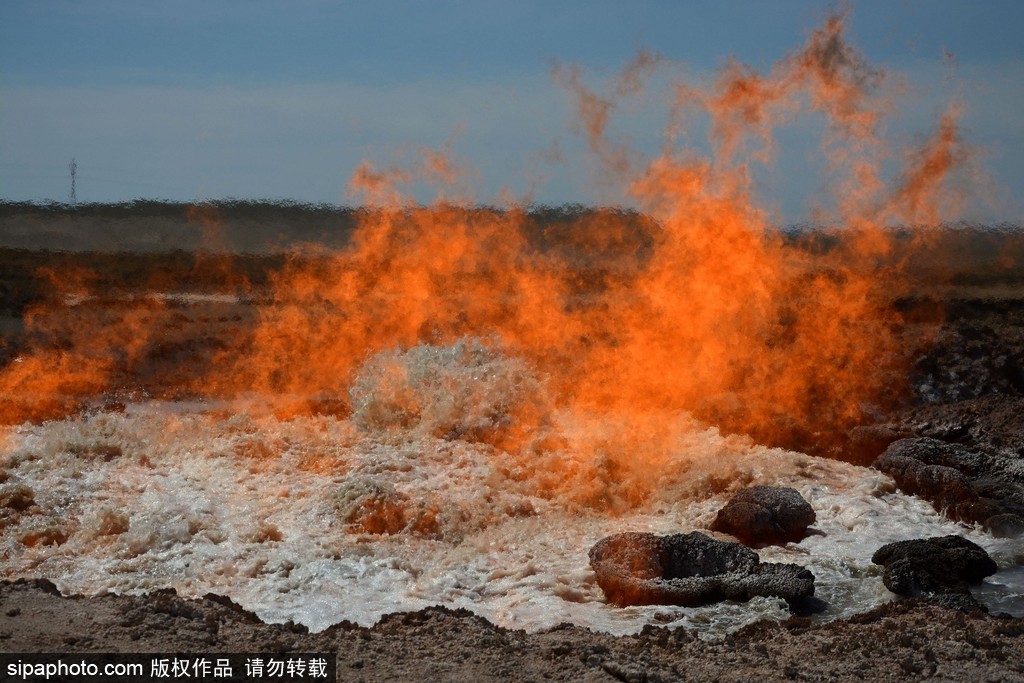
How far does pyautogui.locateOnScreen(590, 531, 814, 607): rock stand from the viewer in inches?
331

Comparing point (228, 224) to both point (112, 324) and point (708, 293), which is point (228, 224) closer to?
point (112, 324)

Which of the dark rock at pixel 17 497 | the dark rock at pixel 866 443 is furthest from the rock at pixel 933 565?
the dark rock at pixel 17 497

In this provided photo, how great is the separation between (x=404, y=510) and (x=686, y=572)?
3.01 meters

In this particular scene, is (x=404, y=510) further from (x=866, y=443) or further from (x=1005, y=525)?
(x=866, y=443)

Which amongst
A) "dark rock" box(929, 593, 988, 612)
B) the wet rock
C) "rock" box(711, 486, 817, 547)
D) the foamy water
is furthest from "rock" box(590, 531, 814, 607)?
the wet rock

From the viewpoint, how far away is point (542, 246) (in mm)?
28281

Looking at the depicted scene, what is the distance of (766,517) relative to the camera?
9992 mm

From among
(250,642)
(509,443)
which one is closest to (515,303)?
(509,443)

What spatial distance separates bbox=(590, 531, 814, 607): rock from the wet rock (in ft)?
10.6

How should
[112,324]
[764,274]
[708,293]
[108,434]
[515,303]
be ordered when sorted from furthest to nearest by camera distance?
1. [515,303]
2. [112,324]
3. [764,274]
4. [708,293]
5. [108,434]

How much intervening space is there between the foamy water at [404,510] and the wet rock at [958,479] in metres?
0.26

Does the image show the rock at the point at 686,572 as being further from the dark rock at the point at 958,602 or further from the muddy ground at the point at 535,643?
the dark rock at the point at 958,602

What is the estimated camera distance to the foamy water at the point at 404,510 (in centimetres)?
857

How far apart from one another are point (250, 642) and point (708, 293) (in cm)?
1234
